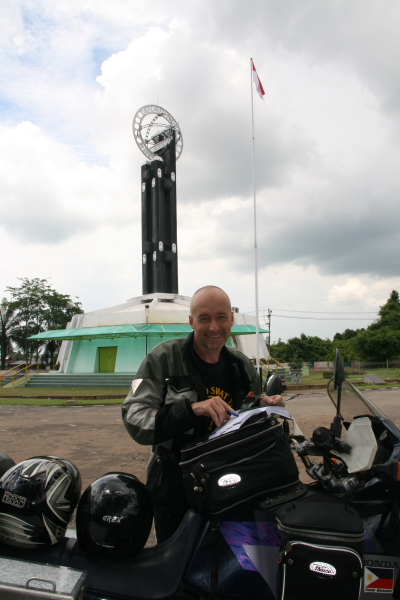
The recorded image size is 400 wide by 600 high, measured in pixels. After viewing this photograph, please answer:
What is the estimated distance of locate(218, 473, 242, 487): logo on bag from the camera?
1.62 metres

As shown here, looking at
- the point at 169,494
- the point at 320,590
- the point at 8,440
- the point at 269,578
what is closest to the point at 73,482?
the point at 169,494

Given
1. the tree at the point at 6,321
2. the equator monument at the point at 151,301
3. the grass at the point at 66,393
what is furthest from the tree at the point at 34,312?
the grass at the point at 66,393

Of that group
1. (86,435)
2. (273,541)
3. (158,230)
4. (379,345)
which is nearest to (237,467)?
(273,541)

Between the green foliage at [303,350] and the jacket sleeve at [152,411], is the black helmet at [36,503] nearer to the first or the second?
the jacket sleeve at [152,411]

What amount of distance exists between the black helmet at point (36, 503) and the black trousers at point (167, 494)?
388mm

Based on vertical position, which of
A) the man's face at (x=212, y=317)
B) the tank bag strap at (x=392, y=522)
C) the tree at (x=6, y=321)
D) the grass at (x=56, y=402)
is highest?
the tree at (x=6, y=321)

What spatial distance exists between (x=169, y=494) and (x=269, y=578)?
0.65 metres

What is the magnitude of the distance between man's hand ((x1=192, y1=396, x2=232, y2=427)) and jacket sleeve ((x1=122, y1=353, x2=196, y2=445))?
0.11 ft

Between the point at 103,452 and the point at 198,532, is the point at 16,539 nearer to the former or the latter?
the point at 198,532

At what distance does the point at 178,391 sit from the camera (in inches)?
85.0

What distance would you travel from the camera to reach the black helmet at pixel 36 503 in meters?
1.87

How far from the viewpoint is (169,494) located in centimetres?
217

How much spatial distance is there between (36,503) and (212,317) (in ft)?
3.74

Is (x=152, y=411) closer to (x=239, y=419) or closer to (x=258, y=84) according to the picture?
(x=239, y=419)
